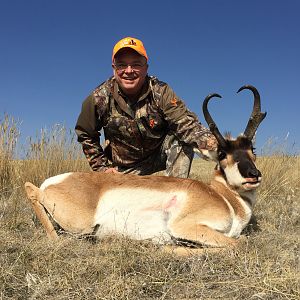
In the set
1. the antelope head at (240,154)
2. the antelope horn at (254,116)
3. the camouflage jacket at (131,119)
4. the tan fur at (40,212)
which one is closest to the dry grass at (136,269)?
the tan fur at (40,212)

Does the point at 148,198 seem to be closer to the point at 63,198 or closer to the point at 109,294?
the point at 63,198

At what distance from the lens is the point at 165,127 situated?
6.15 meters

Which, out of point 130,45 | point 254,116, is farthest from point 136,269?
point 130,45

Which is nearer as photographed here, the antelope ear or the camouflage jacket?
the antelope ear

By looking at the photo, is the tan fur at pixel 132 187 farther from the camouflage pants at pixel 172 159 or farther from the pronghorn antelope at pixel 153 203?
the camouflage pants at pixel 172 159

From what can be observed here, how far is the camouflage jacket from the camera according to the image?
5.71 metres

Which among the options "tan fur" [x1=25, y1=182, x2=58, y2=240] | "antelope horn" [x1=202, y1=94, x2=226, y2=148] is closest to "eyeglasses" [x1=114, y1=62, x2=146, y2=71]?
"antelope horn" [x1=202, y1=94, x2=226, y2=148]

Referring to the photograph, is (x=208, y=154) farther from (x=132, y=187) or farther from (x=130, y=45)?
(x=130, y=45)

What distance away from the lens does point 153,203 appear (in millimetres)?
4031

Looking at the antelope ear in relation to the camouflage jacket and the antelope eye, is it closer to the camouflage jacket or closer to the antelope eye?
the antelope eye

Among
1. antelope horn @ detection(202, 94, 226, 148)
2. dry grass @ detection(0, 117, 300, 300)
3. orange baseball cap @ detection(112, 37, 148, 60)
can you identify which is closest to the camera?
dry grass @ detection(0, 117, 300, 300)

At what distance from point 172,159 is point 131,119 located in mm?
934

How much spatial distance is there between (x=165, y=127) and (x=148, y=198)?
227 centimetres

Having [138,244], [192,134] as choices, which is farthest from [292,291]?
[192,134]
